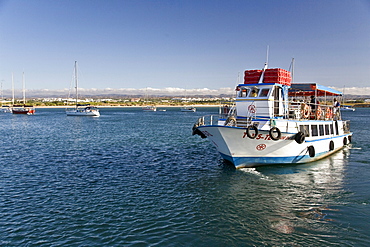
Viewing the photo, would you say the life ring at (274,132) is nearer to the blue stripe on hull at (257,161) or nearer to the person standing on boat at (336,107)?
the blue stripe on hull at (257,161)

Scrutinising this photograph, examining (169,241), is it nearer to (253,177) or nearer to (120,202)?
(120,202)

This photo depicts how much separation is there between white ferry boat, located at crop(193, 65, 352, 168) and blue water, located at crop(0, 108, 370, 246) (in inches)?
43.7

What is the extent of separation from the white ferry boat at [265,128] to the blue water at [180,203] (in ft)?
3.65

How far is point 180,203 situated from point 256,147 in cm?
826

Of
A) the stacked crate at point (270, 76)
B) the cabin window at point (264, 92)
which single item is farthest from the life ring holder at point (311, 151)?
the cabin window at point (264, 92)

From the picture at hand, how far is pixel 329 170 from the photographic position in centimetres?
2286

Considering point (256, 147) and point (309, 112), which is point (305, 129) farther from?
point (256, 147)

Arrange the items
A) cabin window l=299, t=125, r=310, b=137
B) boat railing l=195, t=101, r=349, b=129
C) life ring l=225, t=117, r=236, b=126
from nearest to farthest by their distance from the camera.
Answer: life ring l=225, t=117, r=236, b=126 → boat railing l=195, t=101, r=349, b=129 → cabin window l=299, t=125, r=310, b=137

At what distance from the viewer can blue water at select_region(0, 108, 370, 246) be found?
1164 cm

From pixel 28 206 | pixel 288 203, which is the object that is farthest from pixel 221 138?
pixel 28 206

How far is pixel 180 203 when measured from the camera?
15.2 metres

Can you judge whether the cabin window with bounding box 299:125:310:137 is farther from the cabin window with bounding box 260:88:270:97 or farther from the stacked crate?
the cabin window with bounding box 260:88:270:97

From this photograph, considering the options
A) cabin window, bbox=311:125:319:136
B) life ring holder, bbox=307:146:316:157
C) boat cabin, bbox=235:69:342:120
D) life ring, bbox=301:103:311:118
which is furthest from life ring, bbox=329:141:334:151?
boat cabin, bbox=235:69:342:120

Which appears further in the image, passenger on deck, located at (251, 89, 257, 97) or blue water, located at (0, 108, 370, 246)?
passenger on deck, located at (251, 89, 257, 97)
